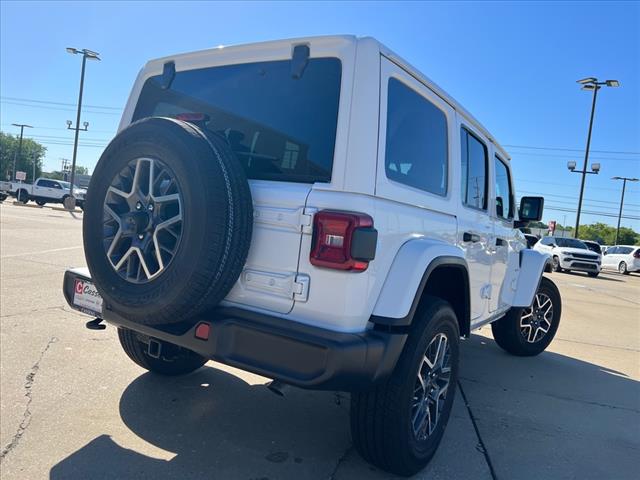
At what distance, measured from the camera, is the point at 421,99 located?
2820mm

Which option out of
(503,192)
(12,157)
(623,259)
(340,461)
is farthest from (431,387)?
(12,157)

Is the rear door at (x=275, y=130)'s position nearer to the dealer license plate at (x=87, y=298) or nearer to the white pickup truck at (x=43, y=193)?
the dealer license plate at (x=87, y=298)

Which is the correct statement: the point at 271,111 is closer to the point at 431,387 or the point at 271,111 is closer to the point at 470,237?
the point at 470,237

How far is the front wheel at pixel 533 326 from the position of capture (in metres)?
5.29

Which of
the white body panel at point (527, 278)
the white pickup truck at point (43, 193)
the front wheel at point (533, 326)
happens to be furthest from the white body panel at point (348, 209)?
the white pickup truck at point (43, 193)

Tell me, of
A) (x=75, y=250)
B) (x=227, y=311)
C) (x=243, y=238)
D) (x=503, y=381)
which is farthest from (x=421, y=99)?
(x=75, y=250)

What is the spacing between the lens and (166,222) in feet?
7.38

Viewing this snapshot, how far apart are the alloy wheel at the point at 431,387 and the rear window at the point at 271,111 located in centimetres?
119

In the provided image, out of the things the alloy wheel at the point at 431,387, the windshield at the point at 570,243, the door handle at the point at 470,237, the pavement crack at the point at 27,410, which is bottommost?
the pavement crack at the point at 27,410

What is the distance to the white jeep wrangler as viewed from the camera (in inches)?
85.2

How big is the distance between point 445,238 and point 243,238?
4.25 ft

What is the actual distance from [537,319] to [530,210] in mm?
1372

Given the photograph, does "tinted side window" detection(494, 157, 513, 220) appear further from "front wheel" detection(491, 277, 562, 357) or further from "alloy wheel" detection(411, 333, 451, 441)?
"alloy wheel" detection(411, 333, 451, 441)

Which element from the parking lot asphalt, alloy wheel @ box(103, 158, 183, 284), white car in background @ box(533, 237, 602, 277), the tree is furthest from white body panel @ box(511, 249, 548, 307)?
the tree
